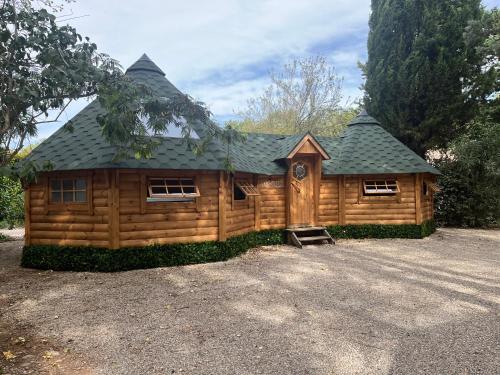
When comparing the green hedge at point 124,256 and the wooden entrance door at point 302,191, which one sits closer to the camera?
the green hedge at point 124,256

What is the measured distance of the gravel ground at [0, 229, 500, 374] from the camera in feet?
13.4

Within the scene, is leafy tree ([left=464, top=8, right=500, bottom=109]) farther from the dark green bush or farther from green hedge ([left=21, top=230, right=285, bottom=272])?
the dark green bush

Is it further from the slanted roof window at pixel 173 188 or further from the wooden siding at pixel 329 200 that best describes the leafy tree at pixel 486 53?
the slanted roof window at pixel 173 188

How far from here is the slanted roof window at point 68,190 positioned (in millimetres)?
8952

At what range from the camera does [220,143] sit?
1051 cm

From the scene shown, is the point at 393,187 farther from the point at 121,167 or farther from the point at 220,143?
the point at 121,167

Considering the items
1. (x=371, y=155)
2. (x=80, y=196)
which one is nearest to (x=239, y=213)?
(x=80, y=196)

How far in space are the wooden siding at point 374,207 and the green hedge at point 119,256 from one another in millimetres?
6104

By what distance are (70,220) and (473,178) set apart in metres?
17.4

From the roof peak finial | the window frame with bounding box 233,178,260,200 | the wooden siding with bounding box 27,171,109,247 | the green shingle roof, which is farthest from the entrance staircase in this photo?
the roof peak finial

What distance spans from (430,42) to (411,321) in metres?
17.0

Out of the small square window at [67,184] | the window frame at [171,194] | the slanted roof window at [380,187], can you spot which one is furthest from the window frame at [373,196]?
the small square window at [67,184]

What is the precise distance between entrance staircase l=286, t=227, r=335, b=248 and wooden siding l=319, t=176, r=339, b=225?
58 centimetres

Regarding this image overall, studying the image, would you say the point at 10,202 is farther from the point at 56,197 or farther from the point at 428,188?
the point at 428,188
